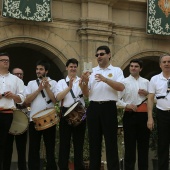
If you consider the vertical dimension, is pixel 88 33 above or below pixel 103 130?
above

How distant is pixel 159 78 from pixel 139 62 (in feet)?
1.83

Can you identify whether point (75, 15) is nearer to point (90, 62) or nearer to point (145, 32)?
point (90, 62)

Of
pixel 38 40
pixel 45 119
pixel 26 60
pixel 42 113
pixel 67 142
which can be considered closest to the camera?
pixel 45 119

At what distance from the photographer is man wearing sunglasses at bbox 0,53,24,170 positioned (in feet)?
21.4

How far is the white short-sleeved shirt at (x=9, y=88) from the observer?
6.57m

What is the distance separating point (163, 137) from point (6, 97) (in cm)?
267

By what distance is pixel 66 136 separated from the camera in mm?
6988

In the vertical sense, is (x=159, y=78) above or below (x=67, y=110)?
above

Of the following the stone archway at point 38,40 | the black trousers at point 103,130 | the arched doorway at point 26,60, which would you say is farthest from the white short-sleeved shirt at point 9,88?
the arched doorway at point 26,60

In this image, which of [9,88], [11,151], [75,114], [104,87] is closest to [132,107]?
[104,87]

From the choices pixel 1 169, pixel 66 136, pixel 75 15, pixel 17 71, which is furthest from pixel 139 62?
pixel 75 15

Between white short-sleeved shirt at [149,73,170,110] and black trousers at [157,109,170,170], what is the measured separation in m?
0.12

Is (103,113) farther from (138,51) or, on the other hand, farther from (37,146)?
(138,51)

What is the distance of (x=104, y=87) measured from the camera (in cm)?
640
